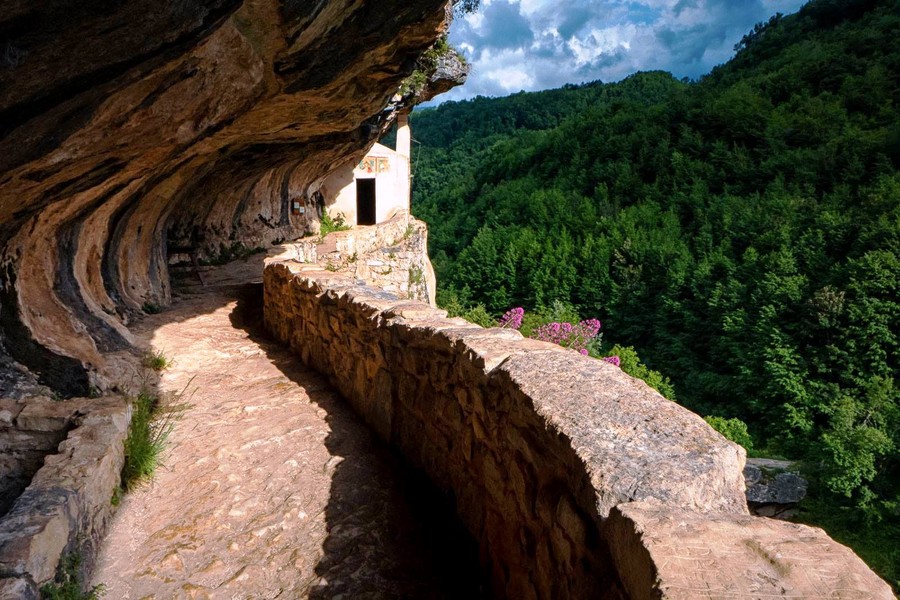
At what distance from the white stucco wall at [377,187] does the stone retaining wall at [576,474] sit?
40.6 feet

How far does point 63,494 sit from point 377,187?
14404 mm

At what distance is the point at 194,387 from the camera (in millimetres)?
4648

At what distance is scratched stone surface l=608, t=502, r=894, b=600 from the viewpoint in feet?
3.74

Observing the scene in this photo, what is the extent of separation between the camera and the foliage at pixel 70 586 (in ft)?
6.75

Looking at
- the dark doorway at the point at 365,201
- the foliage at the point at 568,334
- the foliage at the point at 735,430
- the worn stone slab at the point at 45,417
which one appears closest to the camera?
the worn stone slab at the point at 45,417

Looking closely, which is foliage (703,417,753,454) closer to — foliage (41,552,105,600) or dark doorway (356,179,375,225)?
dark doorway (356,179,375,225)

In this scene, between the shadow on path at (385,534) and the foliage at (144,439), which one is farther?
the foliage at (144,439)

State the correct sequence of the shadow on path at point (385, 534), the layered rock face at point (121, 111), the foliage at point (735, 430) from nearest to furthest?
the shadow on path at point (385, 534), the layered rock face at point (121, 111), the foliage at point (735, 430)

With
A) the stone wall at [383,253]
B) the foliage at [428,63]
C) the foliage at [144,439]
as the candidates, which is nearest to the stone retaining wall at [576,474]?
the foliage at [144,439]

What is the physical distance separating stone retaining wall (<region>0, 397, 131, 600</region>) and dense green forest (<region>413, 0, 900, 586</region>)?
13.1 metres

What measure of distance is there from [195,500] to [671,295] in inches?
843

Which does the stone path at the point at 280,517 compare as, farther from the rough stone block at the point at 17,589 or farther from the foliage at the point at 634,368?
the foliage at the point at 634,368

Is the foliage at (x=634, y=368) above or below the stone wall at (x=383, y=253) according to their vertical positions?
below

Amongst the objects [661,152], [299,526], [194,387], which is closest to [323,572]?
[299,526]
